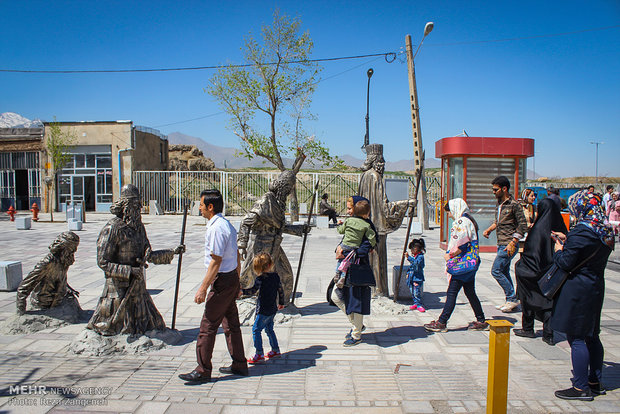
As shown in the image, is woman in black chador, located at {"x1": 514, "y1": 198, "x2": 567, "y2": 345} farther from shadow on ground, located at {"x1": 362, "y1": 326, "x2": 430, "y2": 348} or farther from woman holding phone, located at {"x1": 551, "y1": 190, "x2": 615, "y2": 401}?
shadow on ground, located at {"x1": 362, "y1": 326, "x2": 430, "y2": 348}

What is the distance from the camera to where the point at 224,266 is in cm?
380

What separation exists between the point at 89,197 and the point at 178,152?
41.2 feet

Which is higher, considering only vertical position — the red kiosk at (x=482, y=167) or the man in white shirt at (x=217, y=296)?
the red kiosk at (x=482, y=167)

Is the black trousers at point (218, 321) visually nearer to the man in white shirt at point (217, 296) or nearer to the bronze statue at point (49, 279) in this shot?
the man in white shirt at point (217, 296)

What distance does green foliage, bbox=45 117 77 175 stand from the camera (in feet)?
73.4

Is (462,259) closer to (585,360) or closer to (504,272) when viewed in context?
(504,272)

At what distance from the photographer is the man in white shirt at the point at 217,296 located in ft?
12.1

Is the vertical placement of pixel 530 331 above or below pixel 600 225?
below

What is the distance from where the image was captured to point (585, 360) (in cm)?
347

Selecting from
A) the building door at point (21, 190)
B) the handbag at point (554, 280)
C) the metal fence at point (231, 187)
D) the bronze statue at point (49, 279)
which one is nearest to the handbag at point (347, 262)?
the handbag at point (554, 280)

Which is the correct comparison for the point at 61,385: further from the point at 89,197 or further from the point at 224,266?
the point at 89,197

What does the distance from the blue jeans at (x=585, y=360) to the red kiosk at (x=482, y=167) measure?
7.19 meters

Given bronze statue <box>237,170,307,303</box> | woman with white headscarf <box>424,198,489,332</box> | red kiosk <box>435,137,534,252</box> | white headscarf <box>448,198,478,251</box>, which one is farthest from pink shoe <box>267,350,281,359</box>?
red kiosk <box>435,137,534,252</box>

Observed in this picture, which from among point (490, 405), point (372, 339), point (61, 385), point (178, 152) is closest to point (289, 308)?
point (372, 339)
